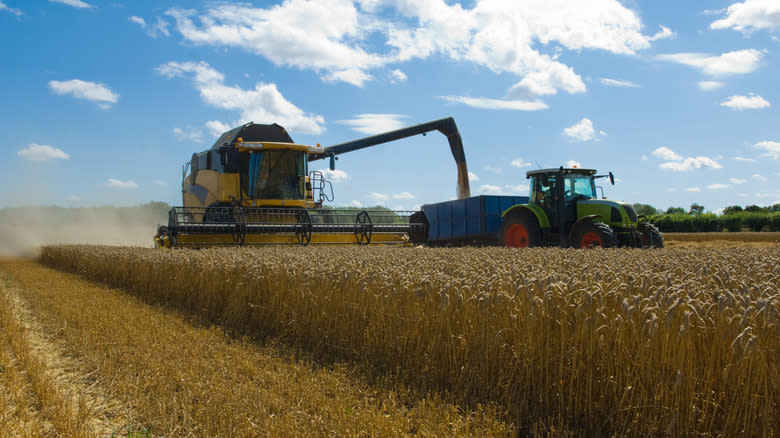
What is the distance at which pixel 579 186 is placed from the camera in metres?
A: 14.0

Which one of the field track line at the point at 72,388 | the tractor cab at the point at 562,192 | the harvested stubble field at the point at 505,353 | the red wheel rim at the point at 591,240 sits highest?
the tractor cab at the point at 562,192

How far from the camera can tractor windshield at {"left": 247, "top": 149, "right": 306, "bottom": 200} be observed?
1557cm

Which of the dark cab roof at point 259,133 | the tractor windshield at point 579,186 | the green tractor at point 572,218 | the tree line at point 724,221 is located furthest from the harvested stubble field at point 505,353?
the tree line at point 724,221

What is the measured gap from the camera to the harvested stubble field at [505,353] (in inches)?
116

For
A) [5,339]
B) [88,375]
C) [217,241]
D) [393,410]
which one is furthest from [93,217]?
[393,410]

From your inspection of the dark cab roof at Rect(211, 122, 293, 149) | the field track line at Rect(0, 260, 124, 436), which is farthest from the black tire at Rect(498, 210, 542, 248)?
the field track line at Rect(0, 260, 124, 436)

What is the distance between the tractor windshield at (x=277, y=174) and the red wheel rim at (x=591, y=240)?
7.99 metres

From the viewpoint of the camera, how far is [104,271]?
40.4ft

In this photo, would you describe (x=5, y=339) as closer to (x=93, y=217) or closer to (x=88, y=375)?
(x=88, y=375)

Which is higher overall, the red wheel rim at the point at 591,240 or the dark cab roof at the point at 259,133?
the dark cab roof at the point at 259,133

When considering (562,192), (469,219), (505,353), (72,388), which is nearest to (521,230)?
(562,192)

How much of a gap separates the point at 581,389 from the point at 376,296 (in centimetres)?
211

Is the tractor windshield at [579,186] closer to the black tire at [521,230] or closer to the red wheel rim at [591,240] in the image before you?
the black tire at [521,230]

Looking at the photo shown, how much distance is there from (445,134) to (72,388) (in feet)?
61.6
